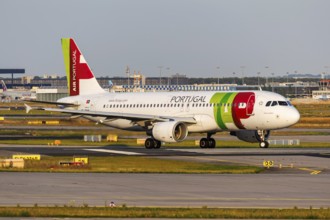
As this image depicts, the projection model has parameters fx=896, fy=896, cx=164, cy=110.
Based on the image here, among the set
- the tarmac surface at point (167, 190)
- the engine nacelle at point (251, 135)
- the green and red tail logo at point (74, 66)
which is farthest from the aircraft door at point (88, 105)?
the tarmac surface at point (167, 190)

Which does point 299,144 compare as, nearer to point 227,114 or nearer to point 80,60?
point 227,114

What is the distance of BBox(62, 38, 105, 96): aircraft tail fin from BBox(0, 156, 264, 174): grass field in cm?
2639

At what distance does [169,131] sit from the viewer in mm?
71562

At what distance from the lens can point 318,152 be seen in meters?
67.5

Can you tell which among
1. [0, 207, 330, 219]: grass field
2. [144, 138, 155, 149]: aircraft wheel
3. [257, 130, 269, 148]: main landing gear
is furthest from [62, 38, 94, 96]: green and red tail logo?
[0, 207, 330, 219]: grass field

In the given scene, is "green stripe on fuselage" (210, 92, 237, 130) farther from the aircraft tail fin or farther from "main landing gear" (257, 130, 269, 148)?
the aircraft tail fin

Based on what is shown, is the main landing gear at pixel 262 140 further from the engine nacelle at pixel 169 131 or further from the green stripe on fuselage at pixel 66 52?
the green stripe on fuselage at pixel 66 52

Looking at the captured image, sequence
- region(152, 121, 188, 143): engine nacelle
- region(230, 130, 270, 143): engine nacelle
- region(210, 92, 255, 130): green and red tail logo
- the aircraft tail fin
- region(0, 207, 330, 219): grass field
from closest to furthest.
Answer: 1. region(0, 207, 330, 219): grass field
2. region(152, 121, 188, 143): engine nacelle
3. region(210, 92, 255, 130): green and red tail logo
4. region(230, 130, 270, 143): engine nacelle
5. the aircraft tail fin

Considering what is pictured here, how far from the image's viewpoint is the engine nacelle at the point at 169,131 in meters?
Answer: 71.6

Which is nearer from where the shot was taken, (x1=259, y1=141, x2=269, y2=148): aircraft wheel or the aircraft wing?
(x1=259, y1=141, x2=269, y2=148): aircraft wheel

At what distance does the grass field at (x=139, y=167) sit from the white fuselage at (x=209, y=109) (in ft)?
48.1

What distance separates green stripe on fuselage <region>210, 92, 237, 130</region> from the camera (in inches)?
2869

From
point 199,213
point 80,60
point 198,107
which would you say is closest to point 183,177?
point 199,213

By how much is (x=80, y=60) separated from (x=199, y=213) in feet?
182
